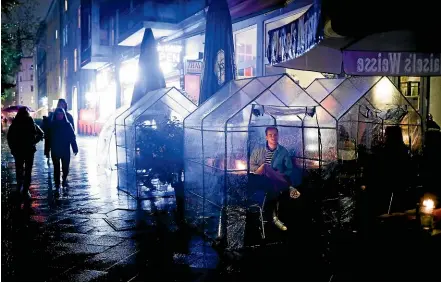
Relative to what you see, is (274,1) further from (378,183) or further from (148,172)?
(378,183)

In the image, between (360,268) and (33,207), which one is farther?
(33,207)

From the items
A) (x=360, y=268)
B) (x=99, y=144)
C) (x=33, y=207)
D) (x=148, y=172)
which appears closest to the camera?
(x=360, y=268)

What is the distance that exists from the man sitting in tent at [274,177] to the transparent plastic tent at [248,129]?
0.84 ft

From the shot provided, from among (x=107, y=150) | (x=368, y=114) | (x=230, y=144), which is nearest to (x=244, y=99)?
(x=230, y=144)

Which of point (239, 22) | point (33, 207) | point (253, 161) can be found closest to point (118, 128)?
point (33, 207)

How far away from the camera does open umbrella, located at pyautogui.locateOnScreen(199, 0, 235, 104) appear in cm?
838

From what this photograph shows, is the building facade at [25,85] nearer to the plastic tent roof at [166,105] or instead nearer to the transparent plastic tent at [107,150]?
the transparent plastic tent at [107,150]

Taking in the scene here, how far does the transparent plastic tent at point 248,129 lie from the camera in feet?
21.2

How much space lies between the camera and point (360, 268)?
512cm

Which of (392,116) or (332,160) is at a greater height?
(392,116)

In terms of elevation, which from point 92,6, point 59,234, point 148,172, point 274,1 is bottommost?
point 59,234

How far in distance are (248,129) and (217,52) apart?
237 cm

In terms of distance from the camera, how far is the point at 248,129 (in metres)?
→ 6.71

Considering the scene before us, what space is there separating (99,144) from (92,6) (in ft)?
68.7
